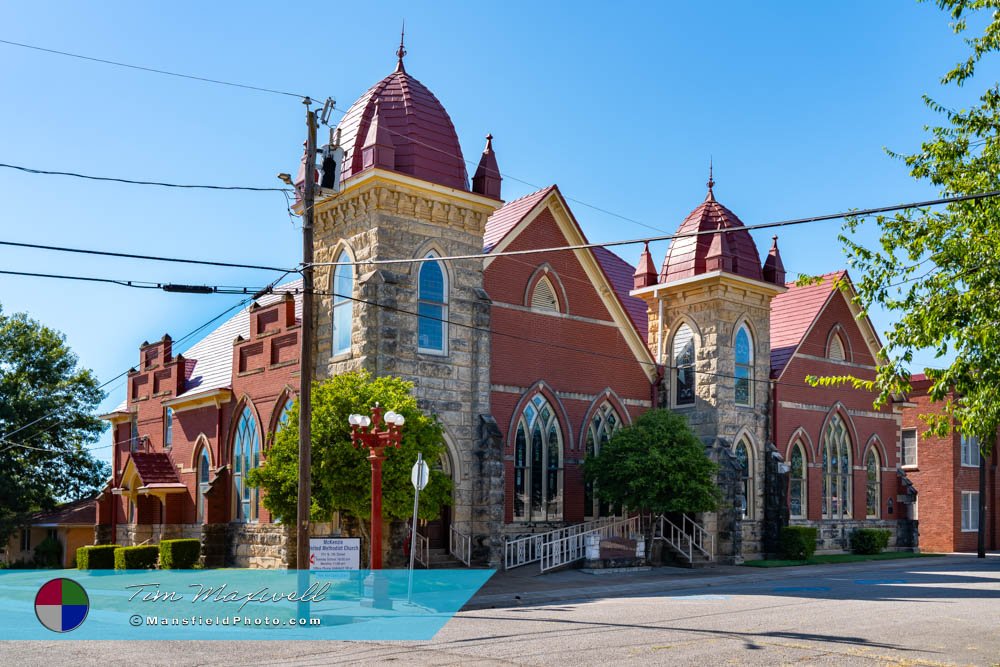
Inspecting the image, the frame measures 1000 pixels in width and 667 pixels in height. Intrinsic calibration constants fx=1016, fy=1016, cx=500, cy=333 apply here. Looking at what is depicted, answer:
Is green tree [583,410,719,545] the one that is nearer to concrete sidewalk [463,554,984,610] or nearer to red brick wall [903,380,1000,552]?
concrete sidewalk [463,554,984,610]

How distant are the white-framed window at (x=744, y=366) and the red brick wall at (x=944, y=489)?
14.2m

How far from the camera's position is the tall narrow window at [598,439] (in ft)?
100

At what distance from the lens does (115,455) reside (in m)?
38.0

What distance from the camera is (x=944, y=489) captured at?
44219 millimetres

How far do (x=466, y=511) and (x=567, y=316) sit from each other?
755cm

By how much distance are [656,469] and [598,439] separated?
358 cm

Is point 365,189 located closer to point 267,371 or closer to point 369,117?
point 369,117

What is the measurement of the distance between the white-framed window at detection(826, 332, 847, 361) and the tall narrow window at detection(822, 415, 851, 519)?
86.7 inches

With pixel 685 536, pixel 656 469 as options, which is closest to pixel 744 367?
pixel 685 536

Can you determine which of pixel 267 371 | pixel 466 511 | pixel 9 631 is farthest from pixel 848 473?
pixel 9 631

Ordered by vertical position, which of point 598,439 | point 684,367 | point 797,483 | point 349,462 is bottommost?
point 797,483

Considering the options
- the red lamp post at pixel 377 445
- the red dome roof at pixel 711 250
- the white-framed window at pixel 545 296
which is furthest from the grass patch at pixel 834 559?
the red lamp post at pixel 377 445

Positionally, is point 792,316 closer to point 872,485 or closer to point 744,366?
point 744,366

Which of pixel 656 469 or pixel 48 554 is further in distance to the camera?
pixel 48 554
